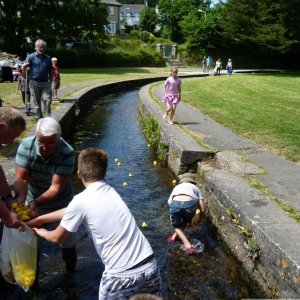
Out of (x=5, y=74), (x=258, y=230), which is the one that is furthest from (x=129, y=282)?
(x=5, y=74)

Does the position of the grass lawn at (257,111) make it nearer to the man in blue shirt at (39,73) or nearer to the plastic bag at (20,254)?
the man in blue shirt at (39,73)

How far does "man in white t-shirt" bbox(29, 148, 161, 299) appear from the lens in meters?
3.20

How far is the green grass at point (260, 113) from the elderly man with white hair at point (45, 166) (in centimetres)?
502

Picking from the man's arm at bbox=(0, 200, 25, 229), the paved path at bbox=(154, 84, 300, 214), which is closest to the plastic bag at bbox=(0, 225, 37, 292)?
the man's arm at bbox=(0, 200, 25, 229)

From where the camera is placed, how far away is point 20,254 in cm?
381

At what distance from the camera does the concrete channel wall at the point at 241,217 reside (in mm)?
4273

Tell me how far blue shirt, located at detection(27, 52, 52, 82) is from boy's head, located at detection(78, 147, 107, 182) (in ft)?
24.9

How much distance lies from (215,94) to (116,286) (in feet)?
54.2

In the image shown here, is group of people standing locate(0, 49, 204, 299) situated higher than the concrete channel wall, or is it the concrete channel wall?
group of people standing locate(0, 49, 204, 299)

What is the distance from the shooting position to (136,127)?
14.2 m

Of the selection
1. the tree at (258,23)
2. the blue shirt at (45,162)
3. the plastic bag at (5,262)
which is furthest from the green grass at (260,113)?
the tree at (258,23)

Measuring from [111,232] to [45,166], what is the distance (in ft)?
4.48

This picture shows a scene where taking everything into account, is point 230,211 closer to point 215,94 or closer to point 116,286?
point 116,286

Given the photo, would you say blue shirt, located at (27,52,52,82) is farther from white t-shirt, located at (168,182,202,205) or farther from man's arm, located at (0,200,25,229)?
man's arm, located at (0,200,25,229)
